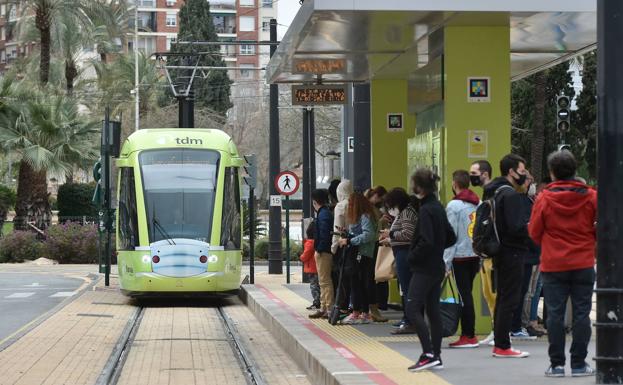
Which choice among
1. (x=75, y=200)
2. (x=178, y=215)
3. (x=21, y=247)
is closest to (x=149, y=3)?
(x=75, y=200)

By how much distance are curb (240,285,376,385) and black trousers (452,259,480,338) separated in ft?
4.44

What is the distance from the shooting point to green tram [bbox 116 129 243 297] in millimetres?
24906

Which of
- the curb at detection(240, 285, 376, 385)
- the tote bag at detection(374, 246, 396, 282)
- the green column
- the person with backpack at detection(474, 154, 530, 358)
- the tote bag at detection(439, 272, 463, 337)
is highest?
the green column

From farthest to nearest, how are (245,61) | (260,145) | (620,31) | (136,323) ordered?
(245,61) < (260,145) < (136,323) < (620,31)

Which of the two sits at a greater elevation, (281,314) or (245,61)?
(245,61)

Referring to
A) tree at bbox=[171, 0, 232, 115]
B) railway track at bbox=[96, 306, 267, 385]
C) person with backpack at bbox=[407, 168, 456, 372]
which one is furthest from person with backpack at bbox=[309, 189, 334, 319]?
tree at bbox=[171, 0, 232, 115]

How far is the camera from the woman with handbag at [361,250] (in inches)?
646

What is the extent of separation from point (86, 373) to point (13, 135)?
1358 inches

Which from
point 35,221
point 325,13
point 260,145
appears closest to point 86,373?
point 325,13

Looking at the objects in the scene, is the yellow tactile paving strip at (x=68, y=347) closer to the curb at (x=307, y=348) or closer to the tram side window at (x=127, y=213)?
the tram side window at (x=127, y=213)

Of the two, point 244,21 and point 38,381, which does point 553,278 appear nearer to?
point 38,381

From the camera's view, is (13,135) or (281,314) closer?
(281,314)

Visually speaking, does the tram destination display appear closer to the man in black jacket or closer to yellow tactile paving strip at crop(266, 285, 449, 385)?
yellow tactile paving strip at crop(266, 285, 449, 385)

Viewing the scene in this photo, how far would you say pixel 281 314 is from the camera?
1920cm
